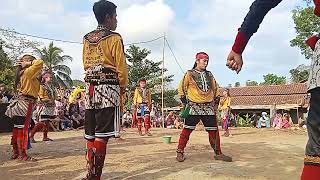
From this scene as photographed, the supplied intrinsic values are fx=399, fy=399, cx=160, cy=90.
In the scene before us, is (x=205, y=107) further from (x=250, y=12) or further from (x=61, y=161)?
(x=250, y=12)

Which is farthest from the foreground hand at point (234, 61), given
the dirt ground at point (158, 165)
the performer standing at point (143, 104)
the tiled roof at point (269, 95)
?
the tiled roof at point (269, 95)

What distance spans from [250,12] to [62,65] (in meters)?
38.3

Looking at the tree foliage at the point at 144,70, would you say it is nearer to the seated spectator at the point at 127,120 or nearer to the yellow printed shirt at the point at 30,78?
the seated spectator at the point at 127,120

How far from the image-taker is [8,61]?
86.9 feet

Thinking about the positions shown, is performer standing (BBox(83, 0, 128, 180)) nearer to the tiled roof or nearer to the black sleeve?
the black sleeve

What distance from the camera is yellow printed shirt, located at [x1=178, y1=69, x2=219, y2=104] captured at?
680 centimetres

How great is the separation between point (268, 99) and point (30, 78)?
34456 millimetres

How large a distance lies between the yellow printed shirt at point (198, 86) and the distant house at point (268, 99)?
2661 centimetres

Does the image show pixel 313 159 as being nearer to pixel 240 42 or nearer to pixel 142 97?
pixel 240 42

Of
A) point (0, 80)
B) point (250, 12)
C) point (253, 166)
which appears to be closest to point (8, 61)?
point (0, 80)

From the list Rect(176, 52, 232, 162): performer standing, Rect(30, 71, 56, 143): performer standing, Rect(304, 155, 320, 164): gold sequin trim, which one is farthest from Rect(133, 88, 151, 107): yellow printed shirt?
Rect(304, 155, 320, 164): gold sequin trim

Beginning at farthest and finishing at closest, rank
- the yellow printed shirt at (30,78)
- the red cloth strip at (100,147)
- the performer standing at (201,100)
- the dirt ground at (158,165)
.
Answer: the performer standing at (201,100) → the yellow printed shirt at (30,78) → the dirt ground at (158,165) → the red cloth strip at (100,147)

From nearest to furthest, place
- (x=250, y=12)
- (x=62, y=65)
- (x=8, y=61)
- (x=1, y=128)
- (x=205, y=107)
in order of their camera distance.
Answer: (x=250, y=12)
(x=205, y=107)
(x=1, y=128)
(x=8, y=61)
(x=62, y=65)

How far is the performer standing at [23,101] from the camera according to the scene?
6383mm
